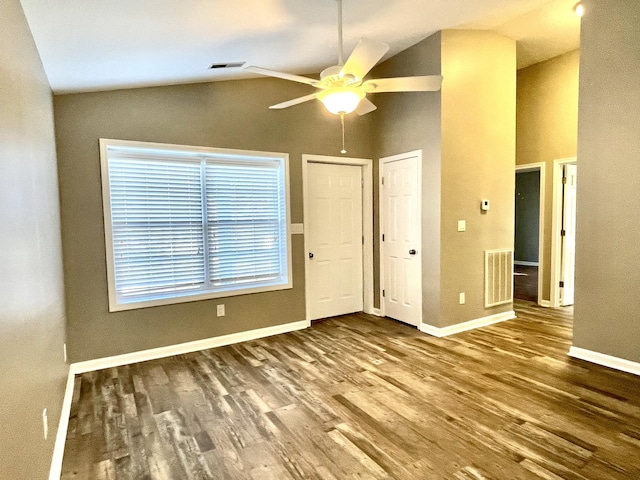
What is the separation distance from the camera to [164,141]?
11.2 feet

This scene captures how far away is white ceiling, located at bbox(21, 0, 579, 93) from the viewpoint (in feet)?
6.49

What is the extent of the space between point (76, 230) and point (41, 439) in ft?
6.59

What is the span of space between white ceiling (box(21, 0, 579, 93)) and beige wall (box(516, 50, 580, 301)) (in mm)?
722

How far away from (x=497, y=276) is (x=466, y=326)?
30.7 inches

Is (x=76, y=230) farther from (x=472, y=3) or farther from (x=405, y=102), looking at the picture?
(x=472, y=3)

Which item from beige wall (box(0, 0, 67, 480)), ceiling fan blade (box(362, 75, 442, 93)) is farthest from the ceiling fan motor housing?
beige wall (box(0, 0, 67, 480))

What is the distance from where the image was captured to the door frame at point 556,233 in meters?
4.73

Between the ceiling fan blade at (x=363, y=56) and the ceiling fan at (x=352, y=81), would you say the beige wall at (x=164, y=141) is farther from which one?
the ceiling fan blade at (x=363, y=56)

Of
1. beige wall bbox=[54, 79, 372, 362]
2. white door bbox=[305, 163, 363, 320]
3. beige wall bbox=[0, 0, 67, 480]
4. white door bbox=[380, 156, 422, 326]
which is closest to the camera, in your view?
beige wall bbox=[0, 0, 67, 480]

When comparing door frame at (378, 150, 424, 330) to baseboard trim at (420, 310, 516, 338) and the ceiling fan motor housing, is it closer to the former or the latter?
baseboard trim at (420, 310, 516, 338)

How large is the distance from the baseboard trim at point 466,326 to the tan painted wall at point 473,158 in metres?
0.06

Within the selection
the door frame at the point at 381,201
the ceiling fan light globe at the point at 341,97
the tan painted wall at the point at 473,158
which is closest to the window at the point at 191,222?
the door frame at the point at 381,201

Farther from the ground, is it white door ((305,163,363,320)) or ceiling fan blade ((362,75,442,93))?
ceiling fan blade ((362,75,442,93))

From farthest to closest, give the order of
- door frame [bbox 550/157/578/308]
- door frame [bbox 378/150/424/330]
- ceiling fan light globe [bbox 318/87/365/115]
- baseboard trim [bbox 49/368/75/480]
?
door frame [bbox 550/157/578/308] < door frame [bbox 378/150/424/330] < ceiling fan light globe [bbox 318/87/365/115] < baseboard trim [bbox 49/368/75/480]
